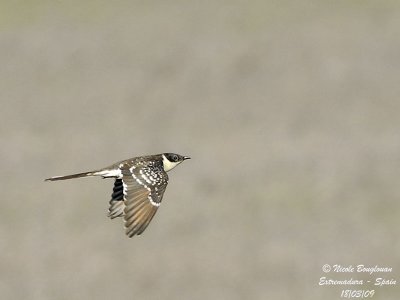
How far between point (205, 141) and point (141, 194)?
14731 mm

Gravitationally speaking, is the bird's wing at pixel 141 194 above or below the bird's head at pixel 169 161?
above

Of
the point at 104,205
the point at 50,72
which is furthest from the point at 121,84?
the point at 104,205

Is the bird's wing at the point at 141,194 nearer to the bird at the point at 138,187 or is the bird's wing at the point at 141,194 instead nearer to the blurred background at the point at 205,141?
the bird at the point at 138,187

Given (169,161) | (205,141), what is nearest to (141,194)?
(169,161)

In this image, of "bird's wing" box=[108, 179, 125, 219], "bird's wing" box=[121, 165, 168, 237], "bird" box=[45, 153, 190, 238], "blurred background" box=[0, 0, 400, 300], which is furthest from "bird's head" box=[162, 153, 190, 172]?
"blurred background" box=[0, 0, 400, 300]

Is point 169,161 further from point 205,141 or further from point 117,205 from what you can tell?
point 205,141

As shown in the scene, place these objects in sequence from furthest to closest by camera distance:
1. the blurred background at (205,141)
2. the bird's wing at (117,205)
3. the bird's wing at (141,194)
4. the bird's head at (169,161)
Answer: the blurred background at (205,141) < the bird's head at (169,161) < the bird's wing at (117,205) < the bird's wing at (141,194)

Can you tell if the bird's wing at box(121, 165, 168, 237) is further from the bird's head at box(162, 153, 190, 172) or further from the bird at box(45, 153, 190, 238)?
the bird's head at box(162, 153, 190, 172)

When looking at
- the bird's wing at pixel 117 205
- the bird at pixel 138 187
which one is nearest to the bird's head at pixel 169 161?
the bird at pixel 138 187

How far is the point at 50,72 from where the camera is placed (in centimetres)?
3106

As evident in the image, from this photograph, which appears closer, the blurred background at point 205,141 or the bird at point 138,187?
the bird at point 138,187

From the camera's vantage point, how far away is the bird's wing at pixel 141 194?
9.80 metres

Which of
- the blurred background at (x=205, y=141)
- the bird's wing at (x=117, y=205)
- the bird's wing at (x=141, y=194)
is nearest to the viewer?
the bird's wing at (x=141, y=194)

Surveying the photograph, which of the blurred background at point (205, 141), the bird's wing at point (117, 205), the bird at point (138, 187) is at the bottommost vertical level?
the blurred background at point (205, 141)
